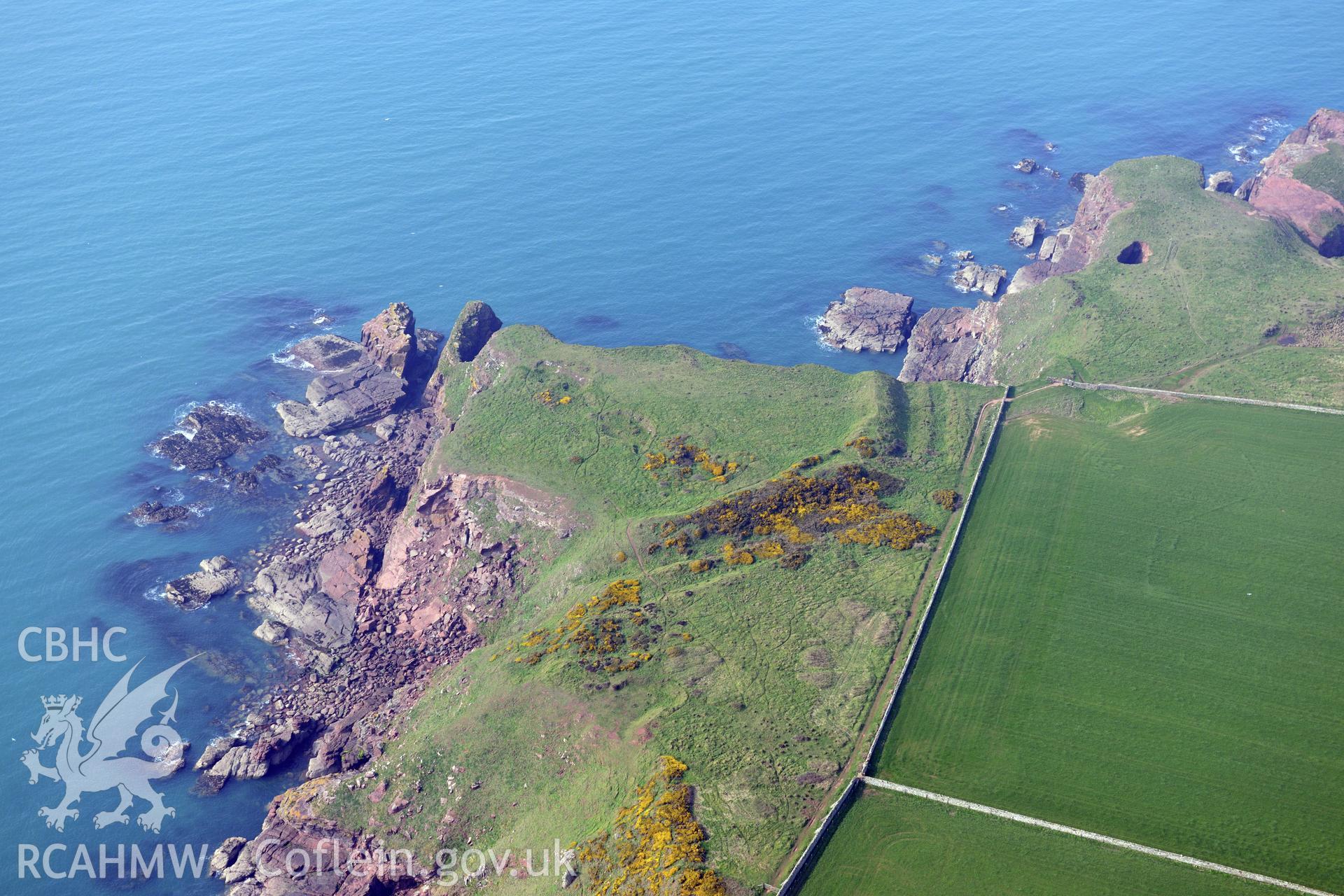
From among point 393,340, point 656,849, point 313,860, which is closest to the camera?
point 656,849

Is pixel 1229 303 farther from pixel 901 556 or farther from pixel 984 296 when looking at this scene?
pixel 901 556

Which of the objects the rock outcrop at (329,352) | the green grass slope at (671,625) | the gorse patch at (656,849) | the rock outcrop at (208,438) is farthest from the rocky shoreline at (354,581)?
the gorse patch at (656,849)

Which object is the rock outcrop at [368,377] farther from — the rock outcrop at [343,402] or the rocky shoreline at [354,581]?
the rocky shoreline at [354,581]

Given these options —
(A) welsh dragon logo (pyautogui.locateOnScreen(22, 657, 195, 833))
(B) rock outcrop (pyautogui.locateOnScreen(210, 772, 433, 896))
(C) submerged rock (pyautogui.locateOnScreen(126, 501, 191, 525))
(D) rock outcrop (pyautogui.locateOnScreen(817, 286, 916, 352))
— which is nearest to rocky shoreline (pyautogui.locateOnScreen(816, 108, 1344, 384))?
(D) rock outcrop (pyautogui.locateOnScreen(817, 286, 916, 352))

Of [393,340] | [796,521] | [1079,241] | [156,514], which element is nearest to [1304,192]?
[1079,241]

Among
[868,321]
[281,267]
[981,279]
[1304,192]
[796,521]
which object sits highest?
[281,267]

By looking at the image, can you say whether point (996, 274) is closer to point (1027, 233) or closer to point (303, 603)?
point (1027, 233)

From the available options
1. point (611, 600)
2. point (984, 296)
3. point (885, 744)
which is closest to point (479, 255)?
point (984, 296)
